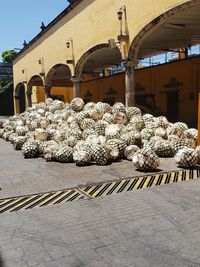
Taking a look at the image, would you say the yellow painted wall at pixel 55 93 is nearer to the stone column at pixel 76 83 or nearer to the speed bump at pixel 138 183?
the stone column at pixel 76 83

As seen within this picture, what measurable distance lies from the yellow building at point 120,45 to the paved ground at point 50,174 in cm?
661

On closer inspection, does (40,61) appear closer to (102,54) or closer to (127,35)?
(102,54)

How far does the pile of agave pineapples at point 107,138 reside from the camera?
29.9 ft

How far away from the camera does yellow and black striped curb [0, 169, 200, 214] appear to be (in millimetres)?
6094

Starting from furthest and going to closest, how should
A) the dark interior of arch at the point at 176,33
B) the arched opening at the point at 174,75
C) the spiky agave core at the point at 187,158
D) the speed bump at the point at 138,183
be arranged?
1. the arched opening at the point at 174,75
2. the dark interior of arch at the point at 176,33
3. the spiky agave core at the point at 187,158
4. the speed bump at the point at 138,183

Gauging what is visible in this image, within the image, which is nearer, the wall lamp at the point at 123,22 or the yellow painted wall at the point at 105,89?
the wall lamp at the point at 123,22

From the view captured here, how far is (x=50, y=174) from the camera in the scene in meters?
8.45

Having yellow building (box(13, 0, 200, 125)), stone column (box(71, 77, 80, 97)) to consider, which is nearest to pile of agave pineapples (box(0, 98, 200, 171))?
yellow building (box(13, 0, 200, 125))

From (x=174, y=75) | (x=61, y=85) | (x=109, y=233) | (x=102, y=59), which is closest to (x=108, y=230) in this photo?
(x=109, y=233)

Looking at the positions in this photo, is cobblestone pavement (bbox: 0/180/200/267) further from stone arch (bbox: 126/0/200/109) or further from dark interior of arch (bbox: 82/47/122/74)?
dark interior of arch (bbox: 82/47/122/74)

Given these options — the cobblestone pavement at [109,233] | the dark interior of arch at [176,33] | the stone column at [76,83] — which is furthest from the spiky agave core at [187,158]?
the stone column at [76,83]

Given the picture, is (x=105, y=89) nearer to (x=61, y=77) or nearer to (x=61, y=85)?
(x=61, y=77)

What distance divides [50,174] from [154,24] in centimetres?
827

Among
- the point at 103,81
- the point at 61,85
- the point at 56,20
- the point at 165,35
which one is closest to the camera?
the point at 165,35
